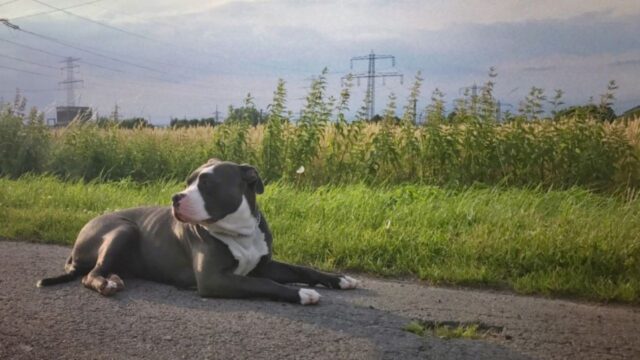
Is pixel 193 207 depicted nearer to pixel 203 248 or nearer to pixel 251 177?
pixel 203 248

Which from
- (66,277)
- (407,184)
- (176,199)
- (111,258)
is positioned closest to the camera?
(176,199)

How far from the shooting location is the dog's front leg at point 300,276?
519cm

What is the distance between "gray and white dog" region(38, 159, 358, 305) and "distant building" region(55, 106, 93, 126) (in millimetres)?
10324

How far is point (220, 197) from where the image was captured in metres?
4.71

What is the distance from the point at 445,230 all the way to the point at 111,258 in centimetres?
342

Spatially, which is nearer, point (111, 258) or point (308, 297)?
point (308, 297)

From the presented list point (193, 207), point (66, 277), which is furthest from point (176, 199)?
point (66, 277)

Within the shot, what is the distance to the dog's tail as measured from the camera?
521 cm

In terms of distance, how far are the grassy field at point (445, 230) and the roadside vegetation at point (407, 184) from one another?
18 millimetres

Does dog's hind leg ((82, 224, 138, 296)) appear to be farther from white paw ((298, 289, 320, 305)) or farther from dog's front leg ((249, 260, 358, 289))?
white paw ((298, 289, 320, 305))

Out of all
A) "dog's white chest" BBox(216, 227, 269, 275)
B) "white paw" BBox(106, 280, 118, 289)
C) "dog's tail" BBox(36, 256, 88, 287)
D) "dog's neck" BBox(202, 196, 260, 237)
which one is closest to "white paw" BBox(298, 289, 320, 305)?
"dog's white chest" BBox(216, 227, 269, 275)

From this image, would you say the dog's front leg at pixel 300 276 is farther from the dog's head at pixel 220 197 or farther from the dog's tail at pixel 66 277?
the dog's tail at pixel 66 277

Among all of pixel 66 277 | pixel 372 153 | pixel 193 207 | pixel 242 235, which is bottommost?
pixel 66 277

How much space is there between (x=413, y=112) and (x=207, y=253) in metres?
6.61
